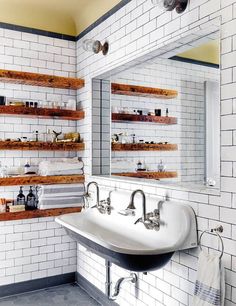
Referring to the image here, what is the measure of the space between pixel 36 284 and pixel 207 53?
273 cm

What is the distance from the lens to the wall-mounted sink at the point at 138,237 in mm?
1860

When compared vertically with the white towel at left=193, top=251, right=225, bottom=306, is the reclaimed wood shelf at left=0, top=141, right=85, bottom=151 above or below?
above

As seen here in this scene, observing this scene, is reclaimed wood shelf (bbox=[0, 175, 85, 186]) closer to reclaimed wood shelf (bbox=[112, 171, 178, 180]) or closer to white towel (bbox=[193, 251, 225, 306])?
reclaimed wood shelf (bbox=[112, 171, 178, 180])

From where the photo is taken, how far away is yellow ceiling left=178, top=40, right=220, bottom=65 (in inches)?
87.4

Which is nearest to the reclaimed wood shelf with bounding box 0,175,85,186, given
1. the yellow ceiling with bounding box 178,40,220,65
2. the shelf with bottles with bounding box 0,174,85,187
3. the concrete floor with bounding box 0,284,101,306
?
the shelf with bottles with bounding box 0,174,85,187

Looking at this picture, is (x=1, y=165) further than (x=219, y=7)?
Yes

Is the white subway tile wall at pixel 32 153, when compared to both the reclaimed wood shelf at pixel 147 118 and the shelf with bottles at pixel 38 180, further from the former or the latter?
the reclaimed wood shelf at pixel 147 118

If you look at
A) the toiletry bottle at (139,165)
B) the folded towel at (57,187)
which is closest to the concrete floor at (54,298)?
the folded towel at (57,187)

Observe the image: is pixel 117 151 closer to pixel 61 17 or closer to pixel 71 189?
pixel 71 189

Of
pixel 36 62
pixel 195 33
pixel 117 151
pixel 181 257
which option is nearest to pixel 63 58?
pixel 36 62

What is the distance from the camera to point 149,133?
3.31m

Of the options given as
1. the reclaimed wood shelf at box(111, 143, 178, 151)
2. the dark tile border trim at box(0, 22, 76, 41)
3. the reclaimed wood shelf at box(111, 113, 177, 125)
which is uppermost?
the dark tile border trim at box(0, 22, 76, 41)

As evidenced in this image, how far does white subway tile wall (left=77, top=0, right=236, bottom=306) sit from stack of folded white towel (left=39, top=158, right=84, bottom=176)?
0.18 metres

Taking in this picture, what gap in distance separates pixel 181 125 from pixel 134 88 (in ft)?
1.91
